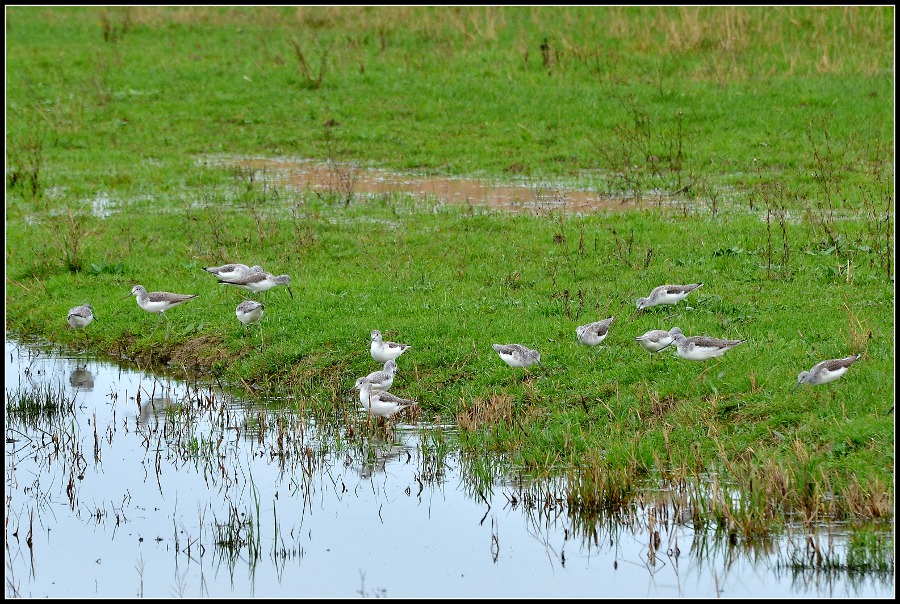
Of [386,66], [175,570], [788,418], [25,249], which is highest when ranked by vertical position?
[386,66]

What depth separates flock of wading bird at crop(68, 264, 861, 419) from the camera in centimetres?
1058

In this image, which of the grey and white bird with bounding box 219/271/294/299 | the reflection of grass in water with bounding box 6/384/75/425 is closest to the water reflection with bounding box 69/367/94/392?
the reflection of grass in water with bounding box 6/384/75/425

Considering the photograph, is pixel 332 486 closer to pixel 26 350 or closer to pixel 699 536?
pixel 699 536

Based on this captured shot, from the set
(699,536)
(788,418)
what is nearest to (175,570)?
(699,536)

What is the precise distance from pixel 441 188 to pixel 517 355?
909cm

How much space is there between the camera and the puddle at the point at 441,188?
60.4 ft

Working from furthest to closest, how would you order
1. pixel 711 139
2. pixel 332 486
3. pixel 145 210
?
pixel 711 139 → pixel 145 210 → pixel 332 486

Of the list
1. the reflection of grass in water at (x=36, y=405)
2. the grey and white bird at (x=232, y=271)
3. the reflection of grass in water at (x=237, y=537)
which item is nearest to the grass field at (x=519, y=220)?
the grey and white bird at (x=232, y=271)

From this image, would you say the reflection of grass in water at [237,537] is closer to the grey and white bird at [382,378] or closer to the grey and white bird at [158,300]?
the grey and white bird at [382,378]

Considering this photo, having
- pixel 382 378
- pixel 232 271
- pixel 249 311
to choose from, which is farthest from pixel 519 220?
pixel 382 378

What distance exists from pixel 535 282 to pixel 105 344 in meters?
5.35

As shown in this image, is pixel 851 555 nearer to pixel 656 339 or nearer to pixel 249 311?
pixel 656 339

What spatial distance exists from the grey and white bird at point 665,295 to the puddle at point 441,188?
17.5ft

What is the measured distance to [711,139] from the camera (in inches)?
828
